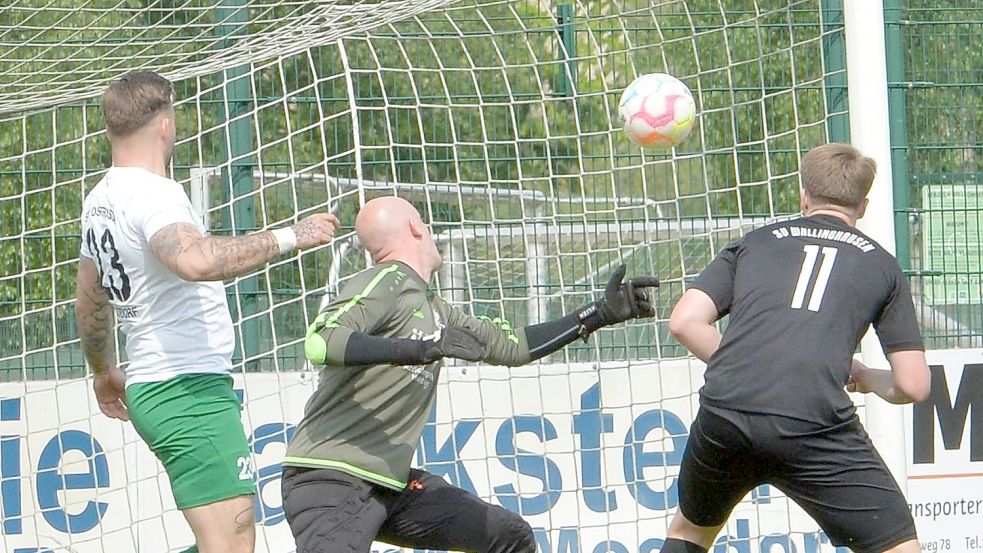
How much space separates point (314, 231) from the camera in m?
4.21

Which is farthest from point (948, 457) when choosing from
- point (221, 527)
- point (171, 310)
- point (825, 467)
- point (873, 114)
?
point (171, 310)

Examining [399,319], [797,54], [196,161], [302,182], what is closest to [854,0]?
[797,54]

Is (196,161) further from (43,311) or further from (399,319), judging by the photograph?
(399,319)

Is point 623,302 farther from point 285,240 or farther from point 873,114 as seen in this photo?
point 873,114

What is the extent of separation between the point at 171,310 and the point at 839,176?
218cm

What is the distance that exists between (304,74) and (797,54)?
2.53 metres

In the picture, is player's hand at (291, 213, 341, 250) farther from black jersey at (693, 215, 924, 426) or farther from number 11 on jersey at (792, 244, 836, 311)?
number 11 on jersey at (792, 244, 836, 311)

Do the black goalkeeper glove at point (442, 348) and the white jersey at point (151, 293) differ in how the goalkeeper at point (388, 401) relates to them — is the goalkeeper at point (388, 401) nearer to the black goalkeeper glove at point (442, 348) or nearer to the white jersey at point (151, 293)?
the black goalkeeper glove at point (442, 348)

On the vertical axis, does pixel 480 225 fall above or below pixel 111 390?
above

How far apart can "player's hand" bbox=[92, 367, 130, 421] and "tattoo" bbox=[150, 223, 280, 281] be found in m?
0.87

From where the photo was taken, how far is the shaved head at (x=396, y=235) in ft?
15.5

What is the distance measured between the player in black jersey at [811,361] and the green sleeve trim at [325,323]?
3.26 ft

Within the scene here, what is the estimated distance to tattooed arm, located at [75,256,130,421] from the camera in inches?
180

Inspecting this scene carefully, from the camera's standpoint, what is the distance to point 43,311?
6.91 meters
